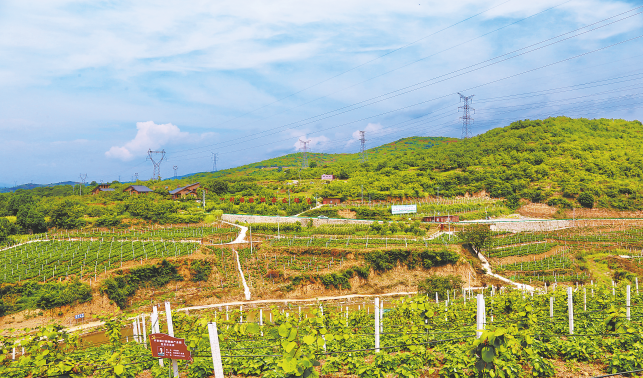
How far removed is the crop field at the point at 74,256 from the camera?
89.8ft

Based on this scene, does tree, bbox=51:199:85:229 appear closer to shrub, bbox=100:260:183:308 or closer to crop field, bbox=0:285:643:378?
shrub, bbox=100:260:183:308

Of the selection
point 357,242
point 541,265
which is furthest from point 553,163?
point 357,242

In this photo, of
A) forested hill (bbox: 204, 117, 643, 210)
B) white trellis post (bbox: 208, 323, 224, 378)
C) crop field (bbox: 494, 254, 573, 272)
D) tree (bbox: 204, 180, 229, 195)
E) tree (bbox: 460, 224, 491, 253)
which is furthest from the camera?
tree (bbox: 204, 180, 229, 195)

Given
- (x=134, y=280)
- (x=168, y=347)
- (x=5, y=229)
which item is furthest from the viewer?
(x=5, y=229)

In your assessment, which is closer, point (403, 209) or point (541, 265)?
point (541, 265)

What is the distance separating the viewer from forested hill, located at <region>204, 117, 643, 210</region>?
6781 cm

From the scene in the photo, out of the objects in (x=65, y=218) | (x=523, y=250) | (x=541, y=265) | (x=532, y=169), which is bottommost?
(x=541, y=265)

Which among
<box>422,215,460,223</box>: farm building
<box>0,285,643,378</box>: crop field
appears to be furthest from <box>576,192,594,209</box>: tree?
<box>0,285,643,378</box>: crop field

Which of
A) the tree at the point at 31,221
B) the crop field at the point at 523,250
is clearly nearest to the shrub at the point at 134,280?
the tree at the point at 31,221

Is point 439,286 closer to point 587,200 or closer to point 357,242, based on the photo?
point 357,242

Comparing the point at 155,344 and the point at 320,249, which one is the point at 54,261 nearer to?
the point at 320,249

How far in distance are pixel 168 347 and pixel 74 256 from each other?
3310 cm

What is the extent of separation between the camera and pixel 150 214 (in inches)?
2207

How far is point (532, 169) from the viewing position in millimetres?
78812
